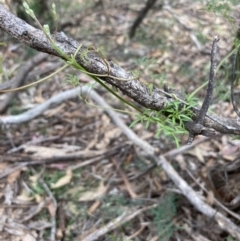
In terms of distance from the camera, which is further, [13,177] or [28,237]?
[13,177]

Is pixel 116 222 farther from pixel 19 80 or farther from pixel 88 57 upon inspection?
pixel 19 80

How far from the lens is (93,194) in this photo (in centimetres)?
196

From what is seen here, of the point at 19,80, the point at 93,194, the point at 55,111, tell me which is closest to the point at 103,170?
the point at 93,194

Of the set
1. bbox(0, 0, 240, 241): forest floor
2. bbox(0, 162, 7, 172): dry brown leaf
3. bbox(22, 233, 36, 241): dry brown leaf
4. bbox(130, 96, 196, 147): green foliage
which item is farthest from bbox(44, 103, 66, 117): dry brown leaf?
bbox(130, 96, 196, 147): green foliage

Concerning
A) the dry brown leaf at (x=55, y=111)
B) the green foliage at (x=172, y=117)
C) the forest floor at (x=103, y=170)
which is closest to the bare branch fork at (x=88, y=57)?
the green foliage at (x=172, y=117)

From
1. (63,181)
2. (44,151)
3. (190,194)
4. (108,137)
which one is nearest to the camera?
(190,194)

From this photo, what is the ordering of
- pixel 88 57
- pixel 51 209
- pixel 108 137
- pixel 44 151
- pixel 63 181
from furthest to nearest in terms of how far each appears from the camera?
pixel 108 137
pixel 44 151
pixel 63 181
pixel 51 209
pixel 88 57

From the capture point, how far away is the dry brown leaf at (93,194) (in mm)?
1936

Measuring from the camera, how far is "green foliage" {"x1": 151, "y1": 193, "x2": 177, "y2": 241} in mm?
1692

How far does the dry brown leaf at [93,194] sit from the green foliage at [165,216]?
0.98 feet

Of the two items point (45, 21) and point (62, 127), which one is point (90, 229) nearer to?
point (62, 127)

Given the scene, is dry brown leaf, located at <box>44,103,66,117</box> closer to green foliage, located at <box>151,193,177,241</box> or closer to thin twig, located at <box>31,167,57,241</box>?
thin twig, located at <box>31,167,57,241</box>

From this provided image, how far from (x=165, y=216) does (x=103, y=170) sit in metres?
0.48

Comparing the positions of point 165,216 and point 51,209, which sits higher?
point 51,209
